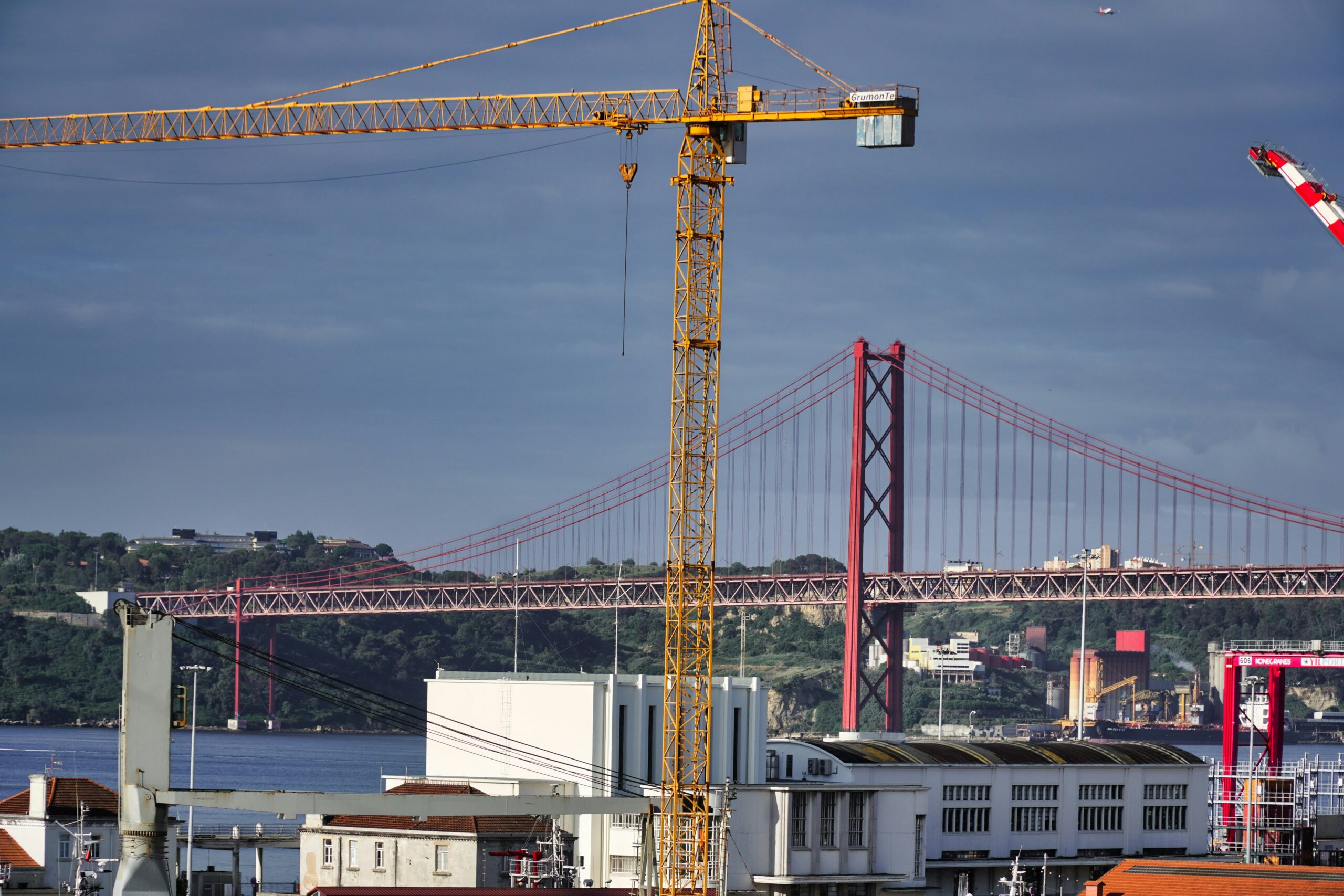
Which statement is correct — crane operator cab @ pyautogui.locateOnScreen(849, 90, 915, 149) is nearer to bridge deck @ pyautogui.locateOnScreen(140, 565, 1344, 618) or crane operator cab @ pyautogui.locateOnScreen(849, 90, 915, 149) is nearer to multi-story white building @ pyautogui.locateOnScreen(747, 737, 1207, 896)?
multi-story white building @ pyautogui.locateOnScreen(747, 737, 1207, 896)

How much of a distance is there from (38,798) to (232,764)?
3169 inches

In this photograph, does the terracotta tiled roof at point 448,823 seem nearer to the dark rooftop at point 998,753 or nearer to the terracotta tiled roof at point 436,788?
the terracotta tiled roof at point 436,788

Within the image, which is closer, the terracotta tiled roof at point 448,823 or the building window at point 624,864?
the terracotta tiled roof at point 448,823

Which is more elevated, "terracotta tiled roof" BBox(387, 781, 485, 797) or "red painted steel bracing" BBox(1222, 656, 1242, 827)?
"red painted steel bracing" BBox(1222, 656, 1242, 827)

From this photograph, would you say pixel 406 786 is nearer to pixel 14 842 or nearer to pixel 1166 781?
pixel 14 842

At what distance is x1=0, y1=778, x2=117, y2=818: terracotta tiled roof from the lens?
245 ft

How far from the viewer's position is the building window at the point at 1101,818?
8638 cm

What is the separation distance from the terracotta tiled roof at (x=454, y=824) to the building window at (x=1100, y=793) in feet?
88.0

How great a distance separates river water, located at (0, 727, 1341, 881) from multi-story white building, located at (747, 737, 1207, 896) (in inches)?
1225

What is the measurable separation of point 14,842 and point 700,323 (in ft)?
99.0

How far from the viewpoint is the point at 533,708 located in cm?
7575

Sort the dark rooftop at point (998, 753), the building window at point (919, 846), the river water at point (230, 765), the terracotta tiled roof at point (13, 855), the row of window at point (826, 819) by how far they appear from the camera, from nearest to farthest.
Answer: the terracotta tiled roof at point (13, 855) → the row of window at point (826, 819) → the building window at point (919, 846) → the dark rooftop at point (998, 753) → the river water at point (230, 765)

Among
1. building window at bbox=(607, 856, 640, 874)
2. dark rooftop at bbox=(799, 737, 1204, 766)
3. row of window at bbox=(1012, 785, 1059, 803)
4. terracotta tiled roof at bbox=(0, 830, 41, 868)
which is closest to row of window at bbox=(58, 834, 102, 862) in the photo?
terracotta tiled roof at bbox=(0, 830, 41, 868)

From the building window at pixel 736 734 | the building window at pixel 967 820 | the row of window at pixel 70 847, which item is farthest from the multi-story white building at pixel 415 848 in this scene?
the building window at pixel 967 820
